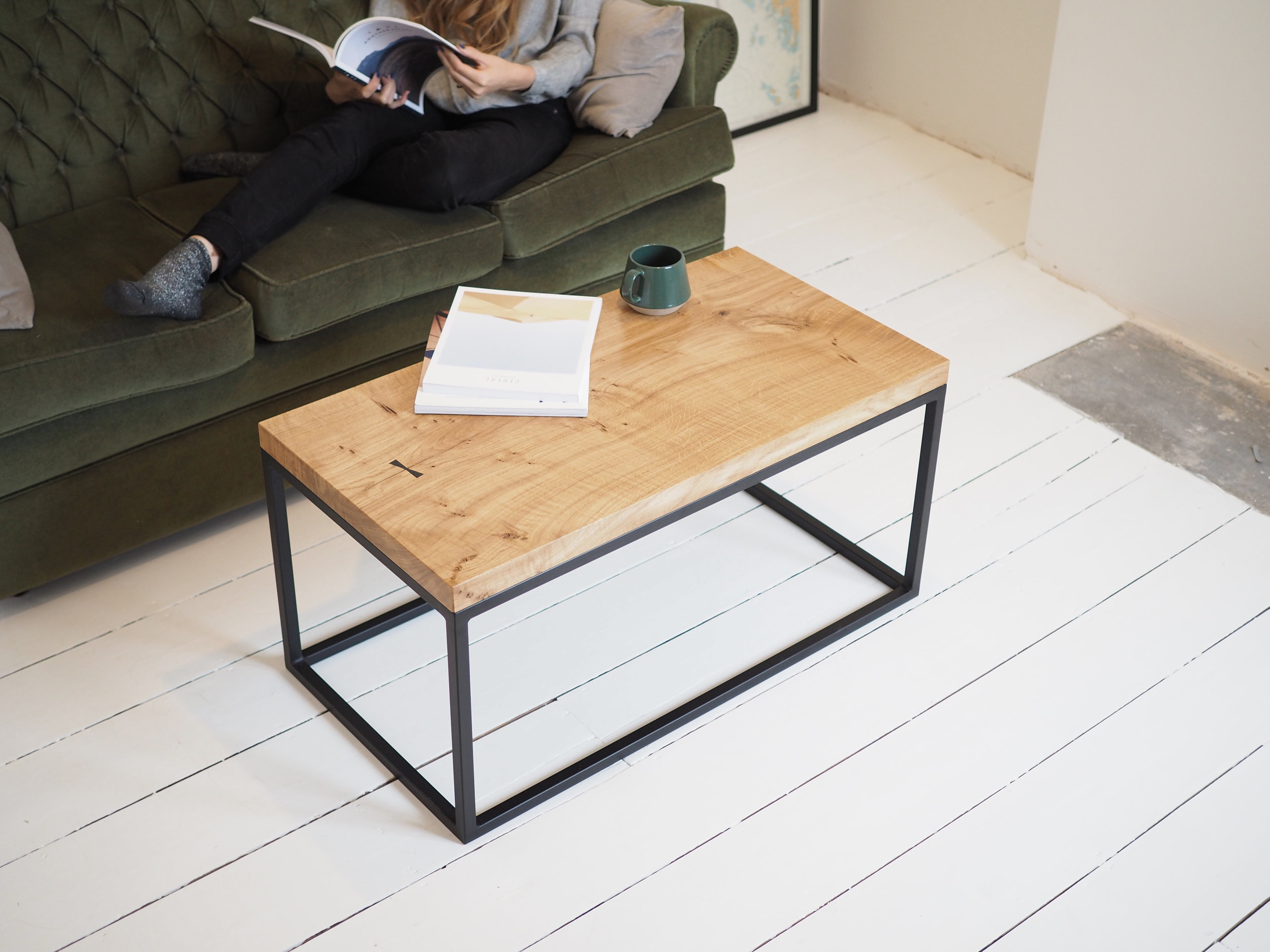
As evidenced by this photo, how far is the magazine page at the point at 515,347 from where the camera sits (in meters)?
1.58

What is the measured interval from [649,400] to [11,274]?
3.47 feet

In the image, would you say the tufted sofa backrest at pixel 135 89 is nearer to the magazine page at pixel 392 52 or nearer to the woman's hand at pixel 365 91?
the woman's hand at pixel 365 91

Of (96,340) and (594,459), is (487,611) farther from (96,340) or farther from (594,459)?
(96,340)

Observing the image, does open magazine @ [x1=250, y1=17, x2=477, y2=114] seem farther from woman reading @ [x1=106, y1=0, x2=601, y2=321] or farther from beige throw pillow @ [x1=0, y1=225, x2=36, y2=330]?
beige throw pillow @ [x1=0, y1=225, x2=36, y2=330]

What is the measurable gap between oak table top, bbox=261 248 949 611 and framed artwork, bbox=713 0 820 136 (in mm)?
1914

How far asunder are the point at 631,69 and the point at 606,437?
1132 millimetres

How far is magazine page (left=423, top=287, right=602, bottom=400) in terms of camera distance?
158cm

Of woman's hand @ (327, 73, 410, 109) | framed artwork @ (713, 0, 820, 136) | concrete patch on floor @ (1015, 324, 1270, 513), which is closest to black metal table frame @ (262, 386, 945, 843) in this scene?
concrete patch on floor @ (1015, 324, 1270, 513)

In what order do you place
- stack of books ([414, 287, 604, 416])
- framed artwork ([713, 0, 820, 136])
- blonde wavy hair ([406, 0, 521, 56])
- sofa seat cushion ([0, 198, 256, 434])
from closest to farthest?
stack of books ([414, 287, 604, 416])
sofa seat cushion ([0, 198, 256, 434])
blonde wavy hair ([406, 0, 521, 56])
framed artwork ([713, 0, 820, 136])

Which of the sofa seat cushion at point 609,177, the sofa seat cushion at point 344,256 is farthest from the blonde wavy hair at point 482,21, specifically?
the sofa seat cushion at point 344,256

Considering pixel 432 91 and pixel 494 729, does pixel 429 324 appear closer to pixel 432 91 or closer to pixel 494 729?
pixel 432 91

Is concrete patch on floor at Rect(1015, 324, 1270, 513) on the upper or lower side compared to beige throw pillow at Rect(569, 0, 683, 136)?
lower

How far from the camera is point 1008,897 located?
4.83ft

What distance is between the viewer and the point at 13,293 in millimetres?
1849
